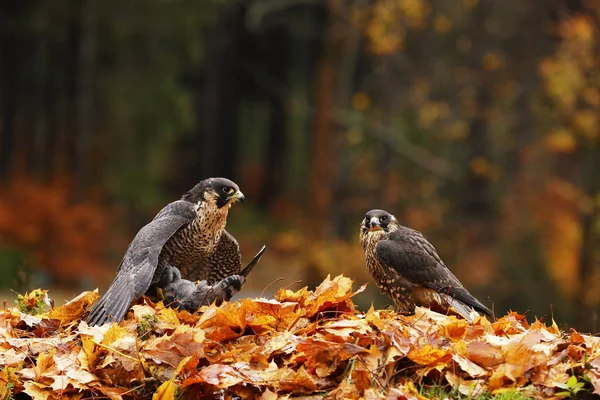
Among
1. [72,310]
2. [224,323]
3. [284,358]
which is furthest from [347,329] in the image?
[72,310]

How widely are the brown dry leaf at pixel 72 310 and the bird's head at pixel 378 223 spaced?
2143mm

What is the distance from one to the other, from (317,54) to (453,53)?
7487 millimetres

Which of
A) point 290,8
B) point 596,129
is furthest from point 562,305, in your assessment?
point 290,8

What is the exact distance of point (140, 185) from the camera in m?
25.8

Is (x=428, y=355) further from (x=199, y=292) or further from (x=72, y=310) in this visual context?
(x=72, y=310)

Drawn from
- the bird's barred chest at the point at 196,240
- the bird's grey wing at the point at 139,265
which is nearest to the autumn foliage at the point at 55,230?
the bird's barred chest at the point at 196,240

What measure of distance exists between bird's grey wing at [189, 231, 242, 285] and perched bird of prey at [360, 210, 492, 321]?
1.16 m

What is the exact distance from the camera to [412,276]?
22.8 ft

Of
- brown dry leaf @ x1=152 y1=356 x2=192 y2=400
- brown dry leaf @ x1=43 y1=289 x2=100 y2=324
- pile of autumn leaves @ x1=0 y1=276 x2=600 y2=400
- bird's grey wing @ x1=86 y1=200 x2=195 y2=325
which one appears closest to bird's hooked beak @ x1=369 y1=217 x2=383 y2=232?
bird's grey wing @ x1=86 y1=200 x2=195 y2=325

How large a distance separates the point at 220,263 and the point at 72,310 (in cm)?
170

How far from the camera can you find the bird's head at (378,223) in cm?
727

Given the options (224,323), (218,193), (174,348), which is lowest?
(174,348)

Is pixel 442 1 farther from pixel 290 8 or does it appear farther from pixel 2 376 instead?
pixel 2 376

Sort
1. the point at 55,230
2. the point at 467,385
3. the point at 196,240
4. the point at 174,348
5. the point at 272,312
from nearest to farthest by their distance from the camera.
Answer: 1. the point at 467,385
2. the point at 174,348
3. the point at 272,312
4. the point at 196,240
5. the point at 55,230
